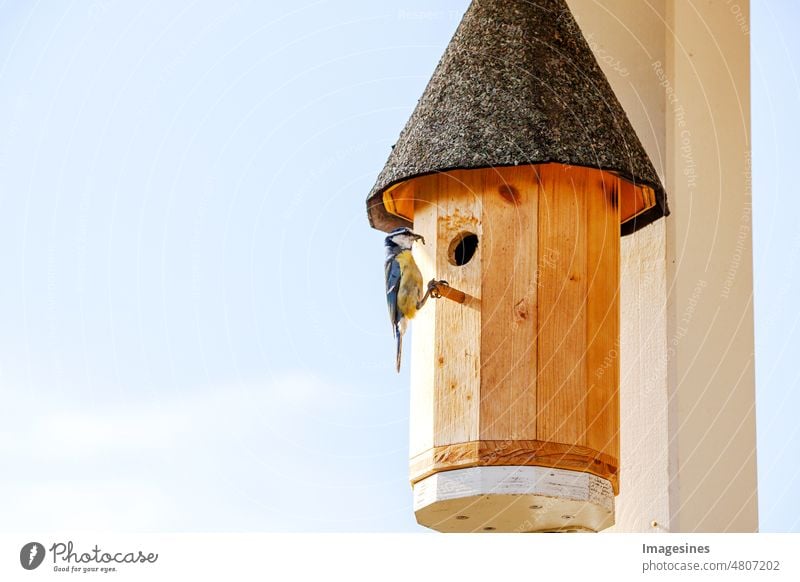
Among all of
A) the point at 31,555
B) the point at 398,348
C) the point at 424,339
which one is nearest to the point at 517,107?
the point at 424,339

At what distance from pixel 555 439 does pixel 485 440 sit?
25 cm

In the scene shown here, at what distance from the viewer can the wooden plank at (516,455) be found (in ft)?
18.3

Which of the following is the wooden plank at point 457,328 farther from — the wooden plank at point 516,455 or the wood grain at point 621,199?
the wood grain at point 621,199

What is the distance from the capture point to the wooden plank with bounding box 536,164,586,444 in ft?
18.6

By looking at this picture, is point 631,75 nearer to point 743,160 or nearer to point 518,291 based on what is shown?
point 743,160

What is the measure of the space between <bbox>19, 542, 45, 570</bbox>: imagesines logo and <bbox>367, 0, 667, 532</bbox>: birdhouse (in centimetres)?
135

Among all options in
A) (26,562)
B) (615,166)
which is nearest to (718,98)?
(615,166)

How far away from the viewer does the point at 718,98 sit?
7.02m

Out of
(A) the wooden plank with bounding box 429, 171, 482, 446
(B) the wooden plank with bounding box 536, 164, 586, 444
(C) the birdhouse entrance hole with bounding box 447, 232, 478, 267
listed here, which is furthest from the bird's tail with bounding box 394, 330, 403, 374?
(B) the wooden plank with bounding box 536, 164, 586, 444

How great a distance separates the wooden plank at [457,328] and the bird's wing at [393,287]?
224mm

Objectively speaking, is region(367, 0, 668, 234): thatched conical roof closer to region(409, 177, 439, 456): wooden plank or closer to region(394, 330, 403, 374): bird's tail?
region(409, 177, 439, 456): wooden plank

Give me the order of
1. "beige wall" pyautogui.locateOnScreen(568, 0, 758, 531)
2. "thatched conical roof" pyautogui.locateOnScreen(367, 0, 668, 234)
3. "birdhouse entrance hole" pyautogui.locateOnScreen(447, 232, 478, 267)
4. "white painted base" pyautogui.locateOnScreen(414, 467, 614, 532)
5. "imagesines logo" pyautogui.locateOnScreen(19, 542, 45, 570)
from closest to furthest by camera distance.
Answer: "imagesines logo" pyautogui.locateOnScreen(19, 542, 45, 570) → "white painted base" pyautogui.locateOnScreen(414, 467, 614, 532) → "thatched conical roof" pyautogui.locateOnScreen(367, 0, 668, 234) → "birdhouse entrance hole" pyautogui.locateOnScreen(447, 232, 478, 267) → "beige wall" pyautogui.locateOnScreen(568, 0, 758, 531)

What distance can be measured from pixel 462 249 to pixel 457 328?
1.23 feet

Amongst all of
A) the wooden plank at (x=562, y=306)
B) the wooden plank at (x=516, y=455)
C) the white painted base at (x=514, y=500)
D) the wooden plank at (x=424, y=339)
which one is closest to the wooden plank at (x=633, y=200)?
the wooden plank at (x=562, y=306)
